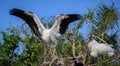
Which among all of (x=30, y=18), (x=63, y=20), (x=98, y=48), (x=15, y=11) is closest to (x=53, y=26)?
(x=63, y=20)

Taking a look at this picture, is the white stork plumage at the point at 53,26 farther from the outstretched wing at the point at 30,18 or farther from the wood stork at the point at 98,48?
the wood stork at the point at 98,48

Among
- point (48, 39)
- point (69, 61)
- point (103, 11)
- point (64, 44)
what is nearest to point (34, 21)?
point (48, 39)

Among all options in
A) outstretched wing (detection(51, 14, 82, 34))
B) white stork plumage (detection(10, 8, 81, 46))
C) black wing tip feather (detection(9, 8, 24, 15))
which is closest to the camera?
outstretched wing (detection(51, 14, 82, 34))

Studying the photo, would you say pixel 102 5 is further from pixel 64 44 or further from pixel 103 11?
pixel 64 44

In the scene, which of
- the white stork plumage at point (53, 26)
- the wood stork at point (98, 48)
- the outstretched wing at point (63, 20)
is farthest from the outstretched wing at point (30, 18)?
the wood stork at point (98, 48)

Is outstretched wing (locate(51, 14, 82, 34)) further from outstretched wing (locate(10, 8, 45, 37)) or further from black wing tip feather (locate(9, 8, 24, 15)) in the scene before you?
black wing tip feather (locate(9, 8, 24, 15))

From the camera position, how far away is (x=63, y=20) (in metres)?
9.32

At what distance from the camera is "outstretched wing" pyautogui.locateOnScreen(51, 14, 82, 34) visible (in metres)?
9.14

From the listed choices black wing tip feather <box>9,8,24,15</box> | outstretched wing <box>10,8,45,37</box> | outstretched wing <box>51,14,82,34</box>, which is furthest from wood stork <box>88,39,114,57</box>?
black wing tip feather <box>9,8,24,15</box>

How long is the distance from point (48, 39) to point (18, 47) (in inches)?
204

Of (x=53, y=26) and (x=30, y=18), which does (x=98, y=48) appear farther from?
(x=30, y=18)

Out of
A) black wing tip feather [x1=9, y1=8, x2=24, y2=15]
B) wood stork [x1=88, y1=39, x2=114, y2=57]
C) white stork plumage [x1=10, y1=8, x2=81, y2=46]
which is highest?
black wing tip feather [x1=9, y1=8, x2=24, y2=15]

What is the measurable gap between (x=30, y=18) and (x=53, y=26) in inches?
25.4

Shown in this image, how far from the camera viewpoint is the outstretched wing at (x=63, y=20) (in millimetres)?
9141
